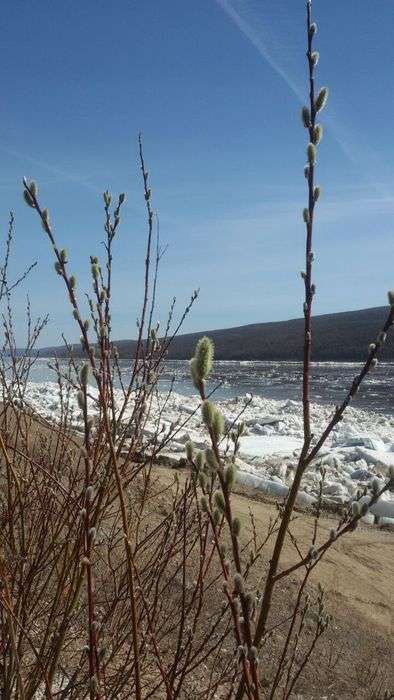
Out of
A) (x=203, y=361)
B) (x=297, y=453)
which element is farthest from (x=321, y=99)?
(x=297, y=453)

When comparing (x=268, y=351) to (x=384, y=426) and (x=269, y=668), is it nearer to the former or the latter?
(x=384, y=426)

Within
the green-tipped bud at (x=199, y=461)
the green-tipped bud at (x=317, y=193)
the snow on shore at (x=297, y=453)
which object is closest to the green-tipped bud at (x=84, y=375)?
the green-tipped bud at (x=199, y=461)

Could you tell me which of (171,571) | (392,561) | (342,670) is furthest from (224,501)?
(392,561)

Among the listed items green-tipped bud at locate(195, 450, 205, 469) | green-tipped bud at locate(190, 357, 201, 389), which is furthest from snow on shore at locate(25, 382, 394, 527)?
green-tipped bud at locate(190, 357, 201, 389)

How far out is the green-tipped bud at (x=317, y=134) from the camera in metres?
0.99

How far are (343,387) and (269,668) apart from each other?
23.2m

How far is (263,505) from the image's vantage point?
6449 mm

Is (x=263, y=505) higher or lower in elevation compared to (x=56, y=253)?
lower

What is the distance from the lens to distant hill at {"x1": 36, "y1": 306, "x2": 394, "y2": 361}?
61156 millimetres

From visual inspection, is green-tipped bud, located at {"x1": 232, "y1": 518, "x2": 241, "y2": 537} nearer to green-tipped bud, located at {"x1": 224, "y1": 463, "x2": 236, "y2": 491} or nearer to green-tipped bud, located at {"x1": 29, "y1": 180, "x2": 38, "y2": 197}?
green-tipped bud, located at {"x1": 224, "y1": 463, "x2": 236, "y2": 491}

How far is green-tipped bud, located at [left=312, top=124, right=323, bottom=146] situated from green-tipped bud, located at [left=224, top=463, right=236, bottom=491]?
0.59 m

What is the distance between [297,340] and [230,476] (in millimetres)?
72179

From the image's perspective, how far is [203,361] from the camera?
783mm

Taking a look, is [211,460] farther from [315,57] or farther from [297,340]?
[297,340]
